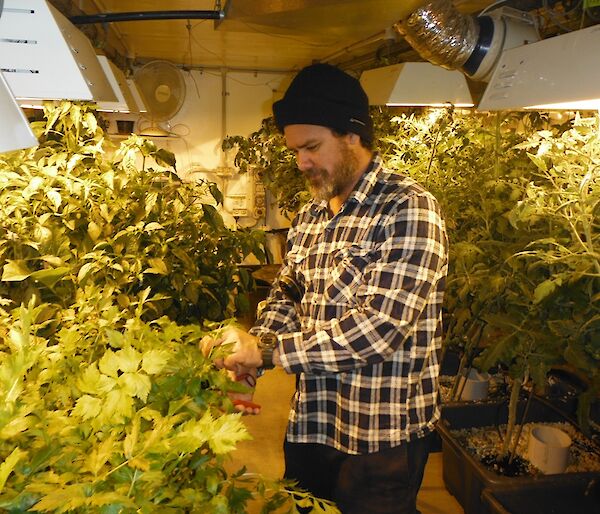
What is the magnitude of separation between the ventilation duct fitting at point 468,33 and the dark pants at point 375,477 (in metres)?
1.25

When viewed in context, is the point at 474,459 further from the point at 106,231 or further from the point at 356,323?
the point at 106,231

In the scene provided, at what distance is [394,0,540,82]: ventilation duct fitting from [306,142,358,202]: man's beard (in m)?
0.72

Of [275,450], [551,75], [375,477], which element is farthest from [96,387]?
[275,450]

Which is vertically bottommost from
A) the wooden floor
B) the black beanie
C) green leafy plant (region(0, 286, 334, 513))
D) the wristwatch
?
the wooden floor

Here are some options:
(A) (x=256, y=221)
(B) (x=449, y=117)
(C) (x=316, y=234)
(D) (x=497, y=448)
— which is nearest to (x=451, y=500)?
(D) (x=497, y=448)

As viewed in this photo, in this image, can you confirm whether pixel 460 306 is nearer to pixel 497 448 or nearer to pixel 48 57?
pixel 497 448

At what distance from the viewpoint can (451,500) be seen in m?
2.46

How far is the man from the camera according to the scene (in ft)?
3.97

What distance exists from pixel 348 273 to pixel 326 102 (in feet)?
1.36

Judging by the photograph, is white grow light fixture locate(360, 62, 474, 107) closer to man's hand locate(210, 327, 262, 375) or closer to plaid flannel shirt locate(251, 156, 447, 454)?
plaid flannel shirt locate(251, 156, 447, 454)

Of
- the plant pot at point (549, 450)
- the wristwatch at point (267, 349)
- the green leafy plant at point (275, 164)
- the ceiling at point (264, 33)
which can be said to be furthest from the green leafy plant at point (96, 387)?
the green leafy plant at point (275, 164)

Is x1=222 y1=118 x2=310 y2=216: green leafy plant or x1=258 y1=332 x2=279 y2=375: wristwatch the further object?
x1=222 y1=118 x2=310 y2=216: green leafy plant

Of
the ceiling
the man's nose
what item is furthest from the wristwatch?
the ceiling

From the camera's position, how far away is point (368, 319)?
3.91 ft
